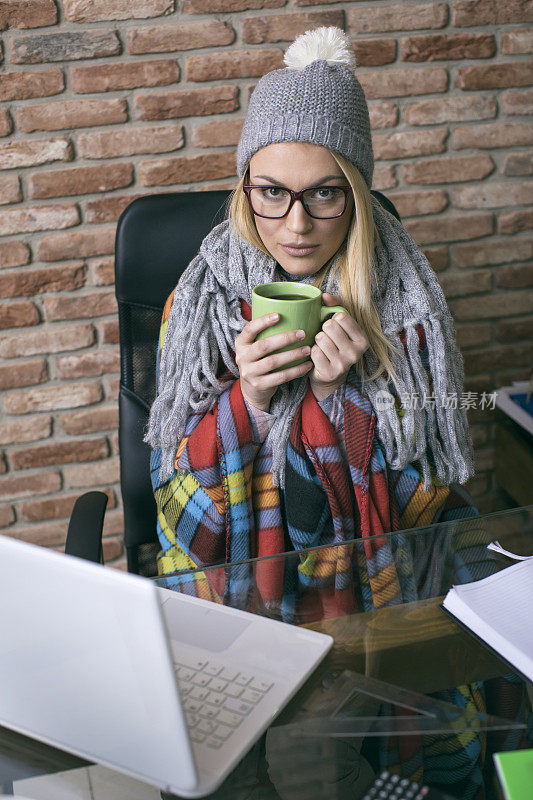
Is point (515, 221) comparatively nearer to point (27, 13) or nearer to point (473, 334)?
point (473, 334)

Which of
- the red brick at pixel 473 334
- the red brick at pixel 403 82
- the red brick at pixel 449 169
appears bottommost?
the red brick at pixel 473 334

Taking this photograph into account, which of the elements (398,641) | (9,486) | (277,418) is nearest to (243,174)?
(277,418)

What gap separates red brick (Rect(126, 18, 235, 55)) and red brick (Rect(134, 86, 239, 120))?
0.30ft

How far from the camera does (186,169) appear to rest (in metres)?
1.83

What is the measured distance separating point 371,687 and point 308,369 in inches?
19.0

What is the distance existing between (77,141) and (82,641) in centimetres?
142

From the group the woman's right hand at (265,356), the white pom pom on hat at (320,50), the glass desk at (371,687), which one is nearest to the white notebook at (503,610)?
the glass desk at (371,687)

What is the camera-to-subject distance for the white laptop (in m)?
0.57

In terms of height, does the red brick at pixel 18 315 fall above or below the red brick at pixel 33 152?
below

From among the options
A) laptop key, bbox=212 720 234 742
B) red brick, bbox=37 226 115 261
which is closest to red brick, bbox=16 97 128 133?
red brick, bbox=37 226 115 261

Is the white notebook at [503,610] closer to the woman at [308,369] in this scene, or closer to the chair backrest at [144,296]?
the woman at [308,369]

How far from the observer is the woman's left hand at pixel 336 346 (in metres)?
1.10

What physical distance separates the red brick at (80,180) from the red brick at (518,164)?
94cm

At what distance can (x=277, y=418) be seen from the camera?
4.17ft
